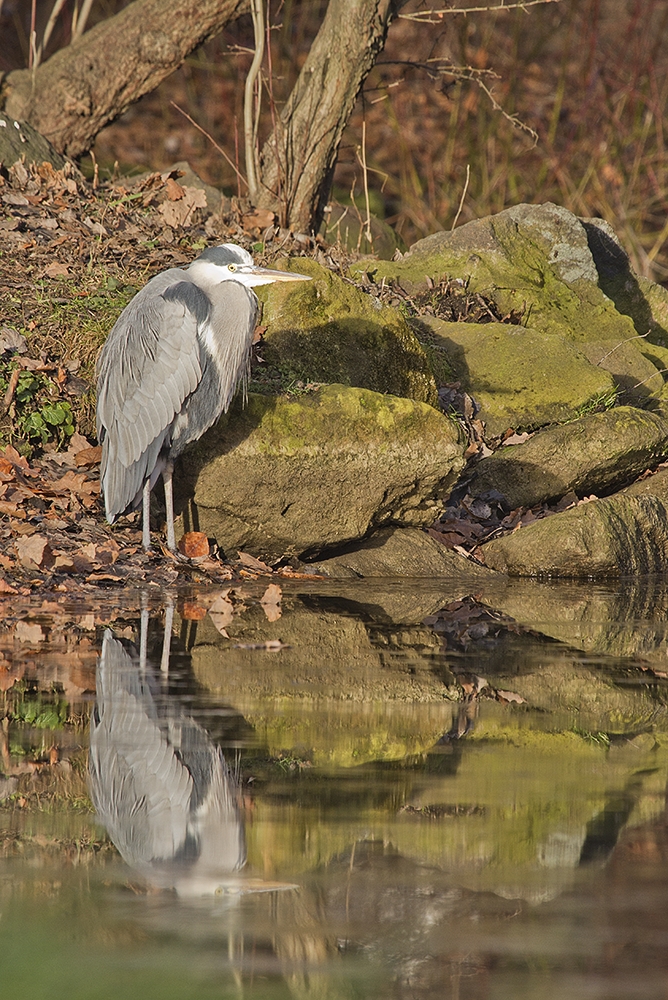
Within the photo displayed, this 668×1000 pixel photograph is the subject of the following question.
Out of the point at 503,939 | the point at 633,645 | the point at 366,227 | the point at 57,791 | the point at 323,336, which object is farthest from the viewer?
the point at 366,227

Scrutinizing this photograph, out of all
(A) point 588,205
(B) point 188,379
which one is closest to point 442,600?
(B) point 188,379

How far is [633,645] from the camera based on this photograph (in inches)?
203

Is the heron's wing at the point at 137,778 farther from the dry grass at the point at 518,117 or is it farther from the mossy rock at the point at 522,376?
the dry grass at the point at 518,117

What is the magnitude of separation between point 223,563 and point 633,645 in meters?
2.79

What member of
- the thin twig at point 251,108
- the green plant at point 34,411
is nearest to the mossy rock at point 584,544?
the green plant at point 34,411

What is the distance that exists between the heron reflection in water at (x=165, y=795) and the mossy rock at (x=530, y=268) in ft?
23.1

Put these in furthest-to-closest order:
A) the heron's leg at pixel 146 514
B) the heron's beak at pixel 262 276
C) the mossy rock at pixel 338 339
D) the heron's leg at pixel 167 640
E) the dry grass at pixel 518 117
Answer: the dry grass at pixel 518 117
the mossy rock at pixel 338 339
the heron's beak at pixel 262 276
the heron's leg at pixel 146 514
the heron's leg at pixel 167 640

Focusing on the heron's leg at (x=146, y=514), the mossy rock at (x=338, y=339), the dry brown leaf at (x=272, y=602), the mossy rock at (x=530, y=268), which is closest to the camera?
the dry brown leaf at (x=272, y=602)

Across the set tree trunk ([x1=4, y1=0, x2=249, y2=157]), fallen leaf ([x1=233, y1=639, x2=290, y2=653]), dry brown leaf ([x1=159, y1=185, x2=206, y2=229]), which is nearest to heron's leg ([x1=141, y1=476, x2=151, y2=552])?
fallen leaf ([x1=233, y1=639, x2=290, y2=653])

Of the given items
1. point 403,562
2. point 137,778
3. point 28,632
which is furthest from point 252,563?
point 137,778

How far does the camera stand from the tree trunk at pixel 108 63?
11.3 m

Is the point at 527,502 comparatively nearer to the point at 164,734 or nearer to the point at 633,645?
the point at 633,645

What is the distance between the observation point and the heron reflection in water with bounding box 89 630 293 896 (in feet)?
8.23

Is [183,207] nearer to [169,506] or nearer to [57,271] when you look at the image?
[57,271]
